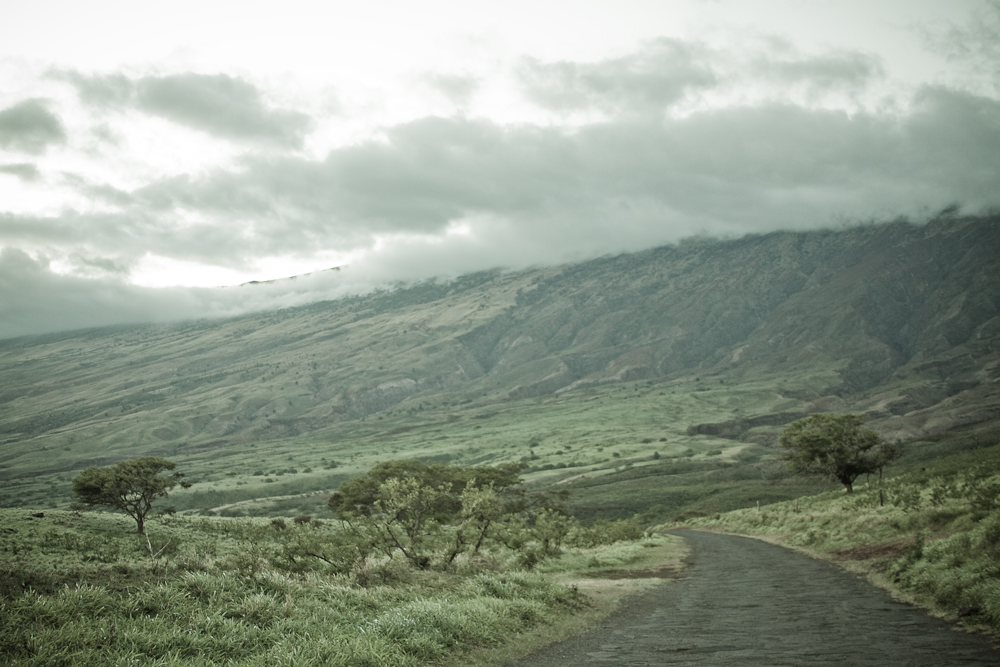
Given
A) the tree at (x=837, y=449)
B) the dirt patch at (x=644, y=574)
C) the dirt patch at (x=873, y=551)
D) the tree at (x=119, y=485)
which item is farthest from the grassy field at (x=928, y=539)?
the tree at (x=119, y=485)

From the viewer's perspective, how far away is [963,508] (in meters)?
22.8

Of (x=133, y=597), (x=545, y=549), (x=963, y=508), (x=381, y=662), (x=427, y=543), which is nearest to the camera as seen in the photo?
(x=381, y=662)

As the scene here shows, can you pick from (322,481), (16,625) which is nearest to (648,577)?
(16,625)

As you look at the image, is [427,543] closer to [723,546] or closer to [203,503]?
[723,546]

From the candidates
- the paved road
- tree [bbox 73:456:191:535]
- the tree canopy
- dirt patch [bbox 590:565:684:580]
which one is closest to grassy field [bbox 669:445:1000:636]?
the paved road

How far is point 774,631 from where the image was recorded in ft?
46.8

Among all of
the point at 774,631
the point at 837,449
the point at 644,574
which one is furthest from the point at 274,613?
the point at 837,449

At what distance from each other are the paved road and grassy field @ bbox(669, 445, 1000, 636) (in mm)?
842

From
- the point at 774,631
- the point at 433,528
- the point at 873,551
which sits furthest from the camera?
the point at 433,528

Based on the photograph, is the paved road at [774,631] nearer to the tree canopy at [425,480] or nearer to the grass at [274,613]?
the grass at [274,613]

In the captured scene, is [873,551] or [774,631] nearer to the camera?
[774,631]

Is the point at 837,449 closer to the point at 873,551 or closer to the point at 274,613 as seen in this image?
the point at 873,551

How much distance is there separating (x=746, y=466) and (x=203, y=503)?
127 meters

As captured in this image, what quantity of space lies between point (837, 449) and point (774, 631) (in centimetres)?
5093
